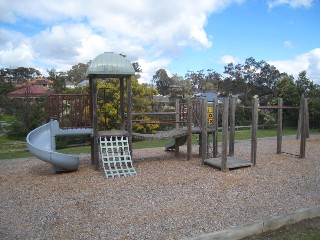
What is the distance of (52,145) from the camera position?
9211 mm

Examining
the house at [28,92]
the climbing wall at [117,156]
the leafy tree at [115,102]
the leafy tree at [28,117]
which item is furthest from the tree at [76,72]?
the climbing wall at [117,156]

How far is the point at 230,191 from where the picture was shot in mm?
6941

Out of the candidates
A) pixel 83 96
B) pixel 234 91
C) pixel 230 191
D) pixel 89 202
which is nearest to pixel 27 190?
pixel 89 202

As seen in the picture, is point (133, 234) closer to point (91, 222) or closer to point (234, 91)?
point (91, 222)

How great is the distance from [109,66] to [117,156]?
2665 millimetres

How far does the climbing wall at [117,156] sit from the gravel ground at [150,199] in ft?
1.07

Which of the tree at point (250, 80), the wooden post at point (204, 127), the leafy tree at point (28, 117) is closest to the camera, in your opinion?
the wooden post at point (204, 127)

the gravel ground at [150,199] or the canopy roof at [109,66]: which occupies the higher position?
the canopy roof at [109,66]

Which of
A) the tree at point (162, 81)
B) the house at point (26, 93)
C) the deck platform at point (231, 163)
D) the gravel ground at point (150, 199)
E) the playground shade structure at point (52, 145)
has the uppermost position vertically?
the tree at point (162, 81)

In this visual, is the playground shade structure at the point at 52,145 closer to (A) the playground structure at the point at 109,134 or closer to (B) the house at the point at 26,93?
(A) the playground structure at the point at 109,134

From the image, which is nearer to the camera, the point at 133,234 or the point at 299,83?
the point at 133,234

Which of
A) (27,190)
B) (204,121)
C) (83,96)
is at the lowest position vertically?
(27,190)

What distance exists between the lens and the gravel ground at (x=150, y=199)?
16.4ft

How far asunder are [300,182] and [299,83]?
19345 millimetres
